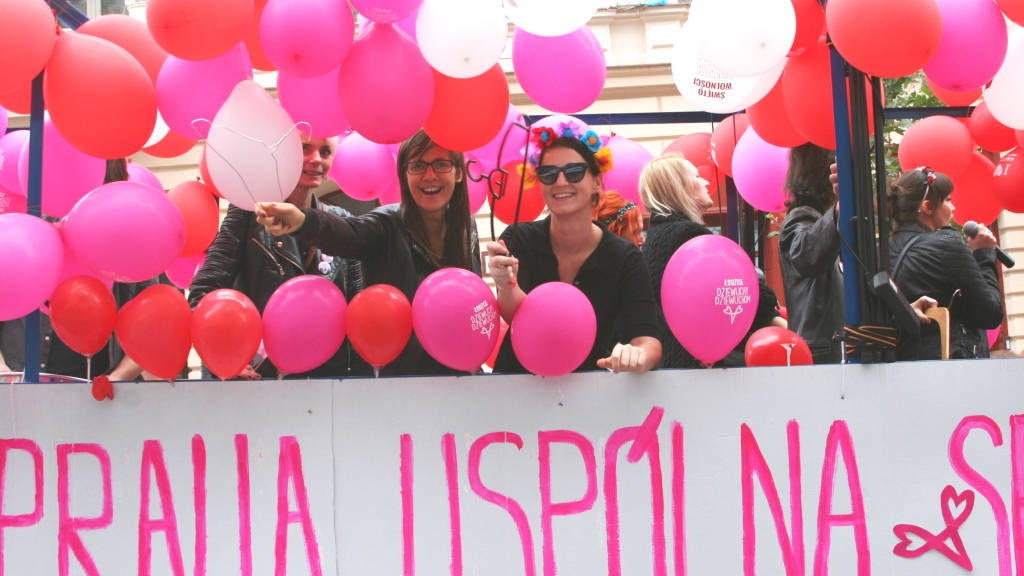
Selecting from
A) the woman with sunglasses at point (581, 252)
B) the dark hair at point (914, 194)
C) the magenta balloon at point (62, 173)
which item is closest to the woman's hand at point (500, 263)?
the woman with sunglasses at point (581, 252)

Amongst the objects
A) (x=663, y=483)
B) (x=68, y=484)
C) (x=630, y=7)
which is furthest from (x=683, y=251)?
(x=630, y=7)

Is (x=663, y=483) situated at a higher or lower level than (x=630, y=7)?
lower

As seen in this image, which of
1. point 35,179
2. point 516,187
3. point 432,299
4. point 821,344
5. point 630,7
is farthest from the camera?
point 630,7

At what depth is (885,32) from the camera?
2.42m

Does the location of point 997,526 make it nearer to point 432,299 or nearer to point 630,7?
point 432,299

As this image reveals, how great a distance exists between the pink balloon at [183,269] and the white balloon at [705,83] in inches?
78.9

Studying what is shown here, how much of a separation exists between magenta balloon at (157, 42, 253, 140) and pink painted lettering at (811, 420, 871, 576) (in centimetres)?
201

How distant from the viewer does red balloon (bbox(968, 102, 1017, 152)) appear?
4004 millimetres

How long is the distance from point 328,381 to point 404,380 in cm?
21

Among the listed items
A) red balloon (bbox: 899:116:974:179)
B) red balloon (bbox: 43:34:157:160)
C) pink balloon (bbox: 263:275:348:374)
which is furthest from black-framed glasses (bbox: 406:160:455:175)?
red balloon (bbox: 899:116:974:179)

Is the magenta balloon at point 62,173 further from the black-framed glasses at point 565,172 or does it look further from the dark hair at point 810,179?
the dark hair at point 810,179

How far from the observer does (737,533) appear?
241 cm

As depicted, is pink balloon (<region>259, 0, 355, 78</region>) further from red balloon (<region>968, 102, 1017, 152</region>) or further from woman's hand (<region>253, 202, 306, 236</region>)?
red balloon (<region>968, 102, 1017, 152</region>)

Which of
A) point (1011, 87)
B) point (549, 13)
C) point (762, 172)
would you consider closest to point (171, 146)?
point (549, 13)
